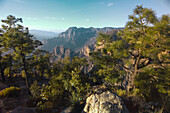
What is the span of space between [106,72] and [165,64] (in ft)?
20.8

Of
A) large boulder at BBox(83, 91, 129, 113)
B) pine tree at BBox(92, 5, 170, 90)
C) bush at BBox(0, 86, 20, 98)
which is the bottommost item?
bush at BBox(0, 86, 20, 98)

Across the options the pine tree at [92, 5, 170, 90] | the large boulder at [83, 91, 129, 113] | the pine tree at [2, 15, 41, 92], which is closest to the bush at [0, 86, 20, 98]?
the pine tree at [2, 15, 41, 92]

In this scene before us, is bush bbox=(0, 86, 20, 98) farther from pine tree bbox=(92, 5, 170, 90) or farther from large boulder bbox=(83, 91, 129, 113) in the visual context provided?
pine tree bbox=(92, 5, 170, 90)

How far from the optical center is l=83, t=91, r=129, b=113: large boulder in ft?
15.5

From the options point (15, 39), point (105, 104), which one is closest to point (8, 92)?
point (15, 39)

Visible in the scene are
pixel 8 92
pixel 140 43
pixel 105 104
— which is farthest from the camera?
pixel 8 92

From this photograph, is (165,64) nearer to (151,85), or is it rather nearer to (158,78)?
(158,78)

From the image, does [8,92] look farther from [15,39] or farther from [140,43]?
[140,43]

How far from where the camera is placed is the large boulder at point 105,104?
4.72m

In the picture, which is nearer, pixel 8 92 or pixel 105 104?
pixel 105 104

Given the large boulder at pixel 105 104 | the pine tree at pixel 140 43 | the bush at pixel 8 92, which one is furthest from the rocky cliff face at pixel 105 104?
the bush at pixel 8 92

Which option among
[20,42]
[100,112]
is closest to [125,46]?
[100,112]

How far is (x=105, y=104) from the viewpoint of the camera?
4.88 metres

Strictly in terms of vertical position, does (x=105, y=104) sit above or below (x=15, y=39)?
below
